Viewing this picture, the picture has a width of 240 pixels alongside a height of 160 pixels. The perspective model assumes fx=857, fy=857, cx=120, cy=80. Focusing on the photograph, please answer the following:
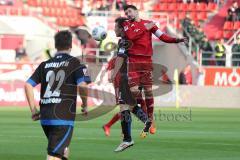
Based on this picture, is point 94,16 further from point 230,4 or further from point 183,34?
point 230,4

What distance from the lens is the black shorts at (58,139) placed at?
940cm

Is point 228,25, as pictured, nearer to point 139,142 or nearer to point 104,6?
point 104,6

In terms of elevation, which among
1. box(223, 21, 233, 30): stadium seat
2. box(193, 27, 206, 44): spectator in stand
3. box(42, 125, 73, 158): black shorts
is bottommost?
box(193, 27, 206, 44): spectator in stand

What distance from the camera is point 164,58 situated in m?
42.0

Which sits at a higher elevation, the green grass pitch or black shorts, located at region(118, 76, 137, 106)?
black shorts, located at region(118, 76, 137, 106)

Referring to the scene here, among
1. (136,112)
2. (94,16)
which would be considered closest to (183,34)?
(94,16)

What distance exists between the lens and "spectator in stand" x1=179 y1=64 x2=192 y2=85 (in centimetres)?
3744

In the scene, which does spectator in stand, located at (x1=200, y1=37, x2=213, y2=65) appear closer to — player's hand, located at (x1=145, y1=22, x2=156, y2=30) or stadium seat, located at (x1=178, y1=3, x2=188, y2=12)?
stadium seat, located at (x1=178, y1=3, x2=188, y2=12)

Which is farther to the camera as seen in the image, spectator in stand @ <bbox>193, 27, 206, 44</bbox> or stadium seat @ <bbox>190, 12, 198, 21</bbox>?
stadium seat @ <bbox>190, 12, 198, 21</bbox>

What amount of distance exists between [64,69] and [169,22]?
34.2 meters

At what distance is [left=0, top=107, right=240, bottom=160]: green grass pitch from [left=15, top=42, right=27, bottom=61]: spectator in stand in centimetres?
1473

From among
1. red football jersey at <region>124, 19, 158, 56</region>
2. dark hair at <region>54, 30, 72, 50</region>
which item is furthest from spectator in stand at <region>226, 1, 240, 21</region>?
dark hair at <region>54, 30, 72, 50</region>

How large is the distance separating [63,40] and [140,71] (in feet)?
21.3

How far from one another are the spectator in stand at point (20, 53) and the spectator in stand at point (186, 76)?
23.1 feet
